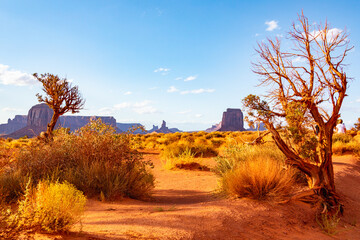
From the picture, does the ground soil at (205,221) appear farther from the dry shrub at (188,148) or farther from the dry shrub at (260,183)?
the dry shrub at (188,148)

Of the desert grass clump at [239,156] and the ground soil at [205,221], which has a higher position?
the desert grass clump at [239,156]

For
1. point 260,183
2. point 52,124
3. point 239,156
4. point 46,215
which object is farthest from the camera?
point 52,124

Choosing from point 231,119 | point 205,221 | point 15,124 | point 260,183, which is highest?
point 231,119

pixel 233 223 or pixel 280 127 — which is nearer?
pixel 233 223

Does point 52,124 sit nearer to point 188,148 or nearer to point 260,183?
point 188,148

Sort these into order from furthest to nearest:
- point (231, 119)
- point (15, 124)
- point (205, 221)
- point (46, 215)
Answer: point (15, 124) → point (231, 119) → point (205, 221) → point (46, 215)

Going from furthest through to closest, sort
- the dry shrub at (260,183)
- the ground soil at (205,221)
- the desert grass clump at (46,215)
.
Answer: the dry shrub at (260,183) → the ground soil at (205,221) → the desert grass clump at (46,215)

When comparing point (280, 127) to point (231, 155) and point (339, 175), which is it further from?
point (339, 175)

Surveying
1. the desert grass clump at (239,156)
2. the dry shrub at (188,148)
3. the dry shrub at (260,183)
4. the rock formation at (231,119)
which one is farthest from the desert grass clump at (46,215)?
the rock formation at (231,119)

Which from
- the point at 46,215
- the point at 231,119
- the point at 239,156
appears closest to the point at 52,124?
the point at 239,156

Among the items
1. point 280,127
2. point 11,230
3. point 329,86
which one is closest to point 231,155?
point 280,127

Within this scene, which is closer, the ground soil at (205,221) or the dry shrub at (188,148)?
the ground soil at (205,221)

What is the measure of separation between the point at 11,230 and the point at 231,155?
7.25 metres

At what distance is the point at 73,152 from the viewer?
7125 millimetres
